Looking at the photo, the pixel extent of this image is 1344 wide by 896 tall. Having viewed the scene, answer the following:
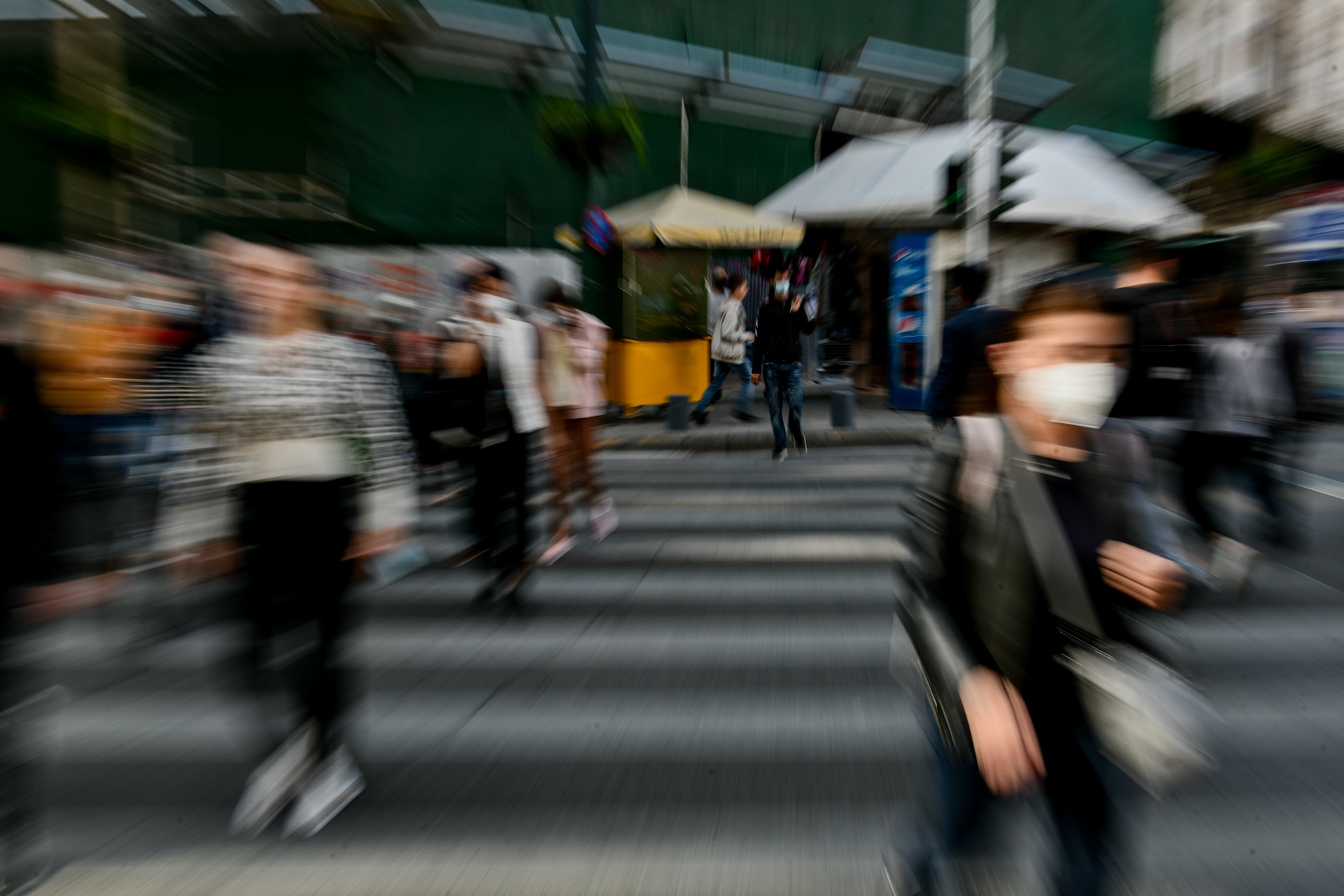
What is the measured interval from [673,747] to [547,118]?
739 cm

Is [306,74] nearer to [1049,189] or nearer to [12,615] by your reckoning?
[12,615]

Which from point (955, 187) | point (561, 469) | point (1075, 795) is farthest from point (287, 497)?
point (955, 187)

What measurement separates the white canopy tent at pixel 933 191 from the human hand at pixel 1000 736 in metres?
11.2

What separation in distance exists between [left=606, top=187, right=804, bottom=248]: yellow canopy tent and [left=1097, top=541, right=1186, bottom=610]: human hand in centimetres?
1153

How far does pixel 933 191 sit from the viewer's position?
40.8 ft

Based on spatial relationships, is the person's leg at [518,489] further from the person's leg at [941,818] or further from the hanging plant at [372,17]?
the hanging plant at [372,17]

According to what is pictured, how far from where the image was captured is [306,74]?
287 inches

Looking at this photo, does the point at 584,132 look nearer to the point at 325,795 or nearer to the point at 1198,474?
the point at 1198,474

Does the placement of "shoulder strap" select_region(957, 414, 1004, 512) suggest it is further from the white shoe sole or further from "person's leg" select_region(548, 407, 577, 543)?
"person's leg" select_region(548, 407, 577, 543)

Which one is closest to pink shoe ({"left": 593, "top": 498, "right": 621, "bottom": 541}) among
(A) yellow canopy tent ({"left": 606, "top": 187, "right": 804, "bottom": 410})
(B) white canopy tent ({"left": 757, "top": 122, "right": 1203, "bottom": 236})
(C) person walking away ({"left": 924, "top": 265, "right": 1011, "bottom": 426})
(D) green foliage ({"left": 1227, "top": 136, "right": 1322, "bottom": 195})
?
(C) person walking away ({"left": 924, "top": 265, "right": 1011, "bottom": 426})

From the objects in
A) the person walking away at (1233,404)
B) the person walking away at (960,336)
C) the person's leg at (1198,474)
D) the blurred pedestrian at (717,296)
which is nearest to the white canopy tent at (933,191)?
the blurred pedestrian at (717,296)

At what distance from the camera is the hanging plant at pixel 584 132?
8.73 m

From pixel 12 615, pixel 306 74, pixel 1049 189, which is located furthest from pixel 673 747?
pixel 1049 189

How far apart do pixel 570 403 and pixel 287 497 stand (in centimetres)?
333
